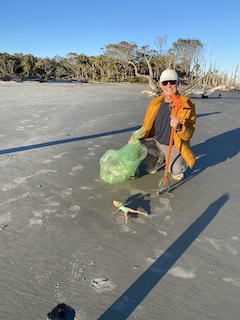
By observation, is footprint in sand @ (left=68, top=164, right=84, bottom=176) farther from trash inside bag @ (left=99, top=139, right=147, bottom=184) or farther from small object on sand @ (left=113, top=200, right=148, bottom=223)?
small object on sand @ (left=113, top=200, right=148, bottom=223)

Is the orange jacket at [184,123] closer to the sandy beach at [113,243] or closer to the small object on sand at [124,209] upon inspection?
the sandy beach at [113,243]

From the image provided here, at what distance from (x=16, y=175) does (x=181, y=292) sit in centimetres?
266

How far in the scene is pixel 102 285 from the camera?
179cm

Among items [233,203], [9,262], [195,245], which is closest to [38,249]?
[9,262]

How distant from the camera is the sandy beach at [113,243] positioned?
1.66 meters

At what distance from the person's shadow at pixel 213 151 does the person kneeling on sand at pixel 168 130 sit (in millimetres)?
367

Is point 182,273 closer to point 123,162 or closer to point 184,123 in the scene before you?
point 123,162

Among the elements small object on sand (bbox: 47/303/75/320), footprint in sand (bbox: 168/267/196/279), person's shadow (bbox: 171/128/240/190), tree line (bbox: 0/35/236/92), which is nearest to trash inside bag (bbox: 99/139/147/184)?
person's shadow (bbox: 171/128/240/190)

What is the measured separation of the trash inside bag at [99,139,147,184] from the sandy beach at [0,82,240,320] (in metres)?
0.13

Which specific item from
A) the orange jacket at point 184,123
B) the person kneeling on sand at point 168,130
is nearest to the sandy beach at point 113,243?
the person kneeling on sand at point 168,130

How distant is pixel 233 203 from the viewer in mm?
3074

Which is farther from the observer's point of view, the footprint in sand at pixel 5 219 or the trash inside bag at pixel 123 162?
the trash inside bag at pixel 123 162

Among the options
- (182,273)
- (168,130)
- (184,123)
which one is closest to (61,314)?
(182,273)

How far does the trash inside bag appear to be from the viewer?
333cm
